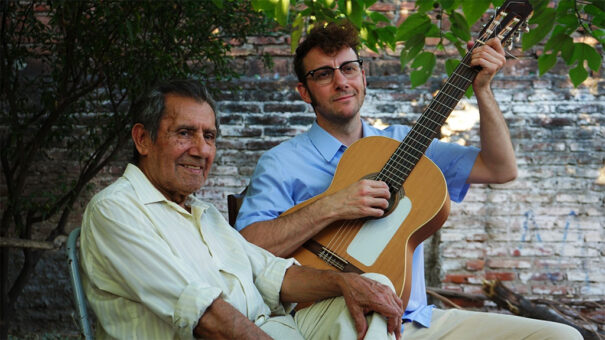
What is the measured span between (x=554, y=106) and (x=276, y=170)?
2.59 meters

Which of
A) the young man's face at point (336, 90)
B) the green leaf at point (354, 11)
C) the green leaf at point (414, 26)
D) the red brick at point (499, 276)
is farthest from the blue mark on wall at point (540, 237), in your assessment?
the green leaf at point (354, 11)

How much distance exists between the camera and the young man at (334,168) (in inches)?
94.2

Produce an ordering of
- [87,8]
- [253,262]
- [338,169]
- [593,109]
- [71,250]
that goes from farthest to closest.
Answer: [593,109]
[87,8]
[338,169]
[253,262]
[71,250]

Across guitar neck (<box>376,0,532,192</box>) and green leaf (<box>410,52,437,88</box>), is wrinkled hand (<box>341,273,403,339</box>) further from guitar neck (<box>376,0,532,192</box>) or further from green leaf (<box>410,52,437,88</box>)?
green leaf (<box>410,52,437,88</box>)

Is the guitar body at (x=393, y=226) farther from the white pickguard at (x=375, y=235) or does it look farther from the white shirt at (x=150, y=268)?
the white shirt at (x=150, y=268)

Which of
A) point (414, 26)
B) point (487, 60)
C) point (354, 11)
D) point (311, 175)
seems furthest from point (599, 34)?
point (311, 175)

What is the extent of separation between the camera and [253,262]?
2.26 m

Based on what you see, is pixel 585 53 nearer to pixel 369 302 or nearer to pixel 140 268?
pixel 369 302

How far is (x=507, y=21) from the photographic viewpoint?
8.13 ft

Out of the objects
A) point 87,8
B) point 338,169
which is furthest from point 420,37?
point 87,8

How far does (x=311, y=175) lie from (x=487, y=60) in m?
0.89

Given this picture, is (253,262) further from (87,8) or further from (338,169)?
(87,8)

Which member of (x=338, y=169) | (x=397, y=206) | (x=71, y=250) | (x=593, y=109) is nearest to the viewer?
(x=71, y=250)

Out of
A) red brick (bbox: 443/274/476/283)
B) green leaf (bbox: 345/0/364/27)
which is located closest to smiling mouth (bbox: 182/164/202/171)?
green leaf (bbox: 345/0/364/27)
